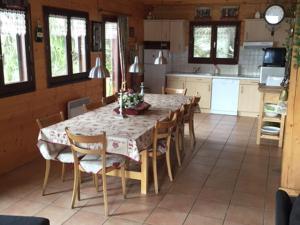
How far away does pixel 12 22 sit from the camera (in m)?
3.86

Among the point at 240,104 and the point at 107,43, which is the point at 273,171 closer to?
the point at 240,104

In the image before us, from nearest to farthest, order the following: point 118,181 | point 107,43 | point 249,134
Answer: point 118,181 < point 249,134 < point 107,43

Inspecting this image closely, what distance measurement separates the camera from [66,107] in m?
5.02

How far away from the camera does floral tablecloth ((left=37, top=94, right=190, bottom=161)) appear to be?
9.73ft

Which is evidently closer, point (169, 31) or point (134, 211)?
point (134, 211)

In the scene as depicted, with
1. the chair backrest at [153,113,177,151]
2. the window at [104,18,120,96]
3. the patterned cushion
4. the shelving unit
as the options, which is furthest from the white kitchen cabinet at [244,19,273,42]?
the patterned cushion

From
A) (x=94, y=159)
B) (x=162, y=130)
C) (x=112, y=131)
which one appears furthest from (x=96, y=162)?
(x=162, y=130)

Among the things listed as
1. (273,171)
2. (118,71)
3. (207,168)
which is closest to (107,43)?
(118,71)

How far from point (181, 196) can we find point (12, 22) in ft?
9.08

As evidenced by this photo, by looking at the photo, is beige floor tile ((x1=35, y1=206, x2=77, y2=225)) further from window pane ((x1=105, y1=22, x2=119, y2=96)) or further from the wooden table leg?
window pane ((x1=105, y1=22, x2=119, y2=96))

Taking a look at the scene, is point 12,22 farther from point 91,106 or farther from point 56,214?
point 56,214

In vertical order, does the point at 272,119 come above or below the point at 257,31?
below

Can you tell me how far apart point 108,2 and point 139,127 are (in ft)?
11.5

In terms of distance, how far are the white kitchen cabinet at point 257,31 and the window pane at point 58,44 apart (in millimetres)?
3853
